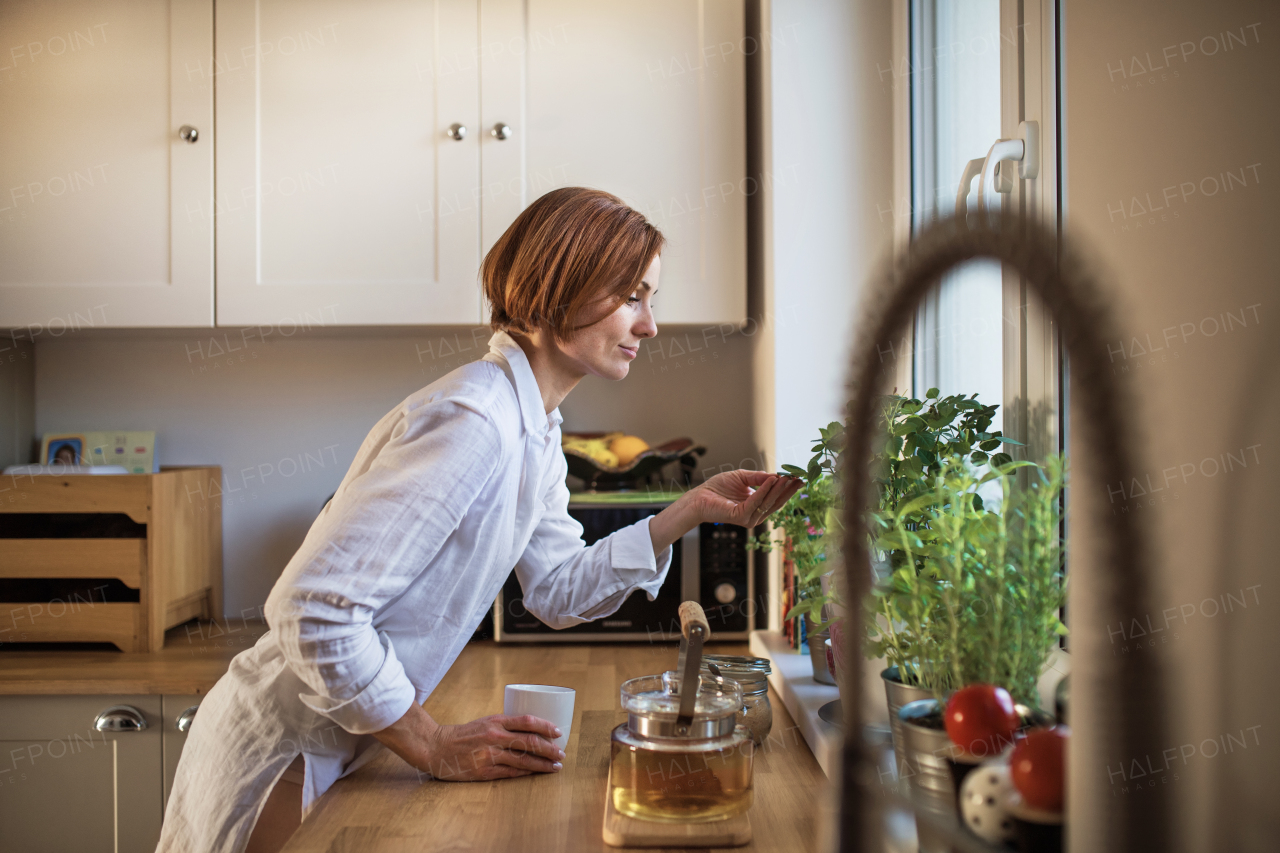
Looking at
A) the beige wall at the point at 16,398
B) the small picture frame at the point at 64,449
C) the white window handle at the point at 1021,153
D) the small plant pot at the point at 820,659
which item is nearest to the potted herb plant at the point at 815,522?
the small plant pot at the point at 820,659

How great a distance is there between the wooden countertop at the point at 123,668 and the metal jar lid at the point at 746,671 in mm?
890

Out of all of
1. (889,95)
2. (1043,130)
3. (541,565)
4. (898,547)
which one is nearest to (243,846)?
(541,565)

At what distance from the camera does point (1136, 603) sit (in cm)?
25

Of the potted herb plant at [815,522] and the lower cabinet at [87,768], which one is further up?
the potted herb plant at [815,522]

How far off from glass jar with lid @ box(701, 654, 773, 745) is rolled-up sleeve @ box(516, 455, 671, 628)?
0.16 meters

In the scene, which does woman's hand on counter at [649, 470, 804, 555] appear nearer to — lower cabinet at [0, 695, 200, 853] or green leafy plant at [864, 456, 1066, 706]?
green leafy plant at [864, 456, 1066, 706]

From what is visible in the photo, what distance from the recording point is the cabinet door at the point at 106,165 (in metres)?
1.76

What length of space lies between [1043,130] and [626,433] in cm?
119

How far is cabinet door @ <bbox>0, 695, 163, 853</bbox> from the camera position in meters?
1.48

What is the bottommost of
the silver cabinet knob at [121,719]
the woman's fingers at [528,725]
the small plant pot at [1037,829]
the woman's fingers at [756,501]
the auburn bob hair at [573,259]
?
the silver cabinet knob at [121,719]

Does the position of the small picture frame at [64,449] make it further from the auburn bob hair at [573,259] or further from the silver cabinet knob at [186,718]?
the auburn bob hair at [573,259]

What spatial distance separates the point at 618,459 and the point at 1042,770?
4.73 ft

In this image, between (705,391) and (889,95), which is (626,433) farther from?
(889,95)

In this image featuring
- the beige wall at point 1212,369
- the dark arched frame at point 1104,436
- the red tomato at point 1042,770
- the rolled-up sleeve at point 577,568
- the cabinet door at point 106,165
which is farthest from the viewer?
the cabinet door at point 106,165
